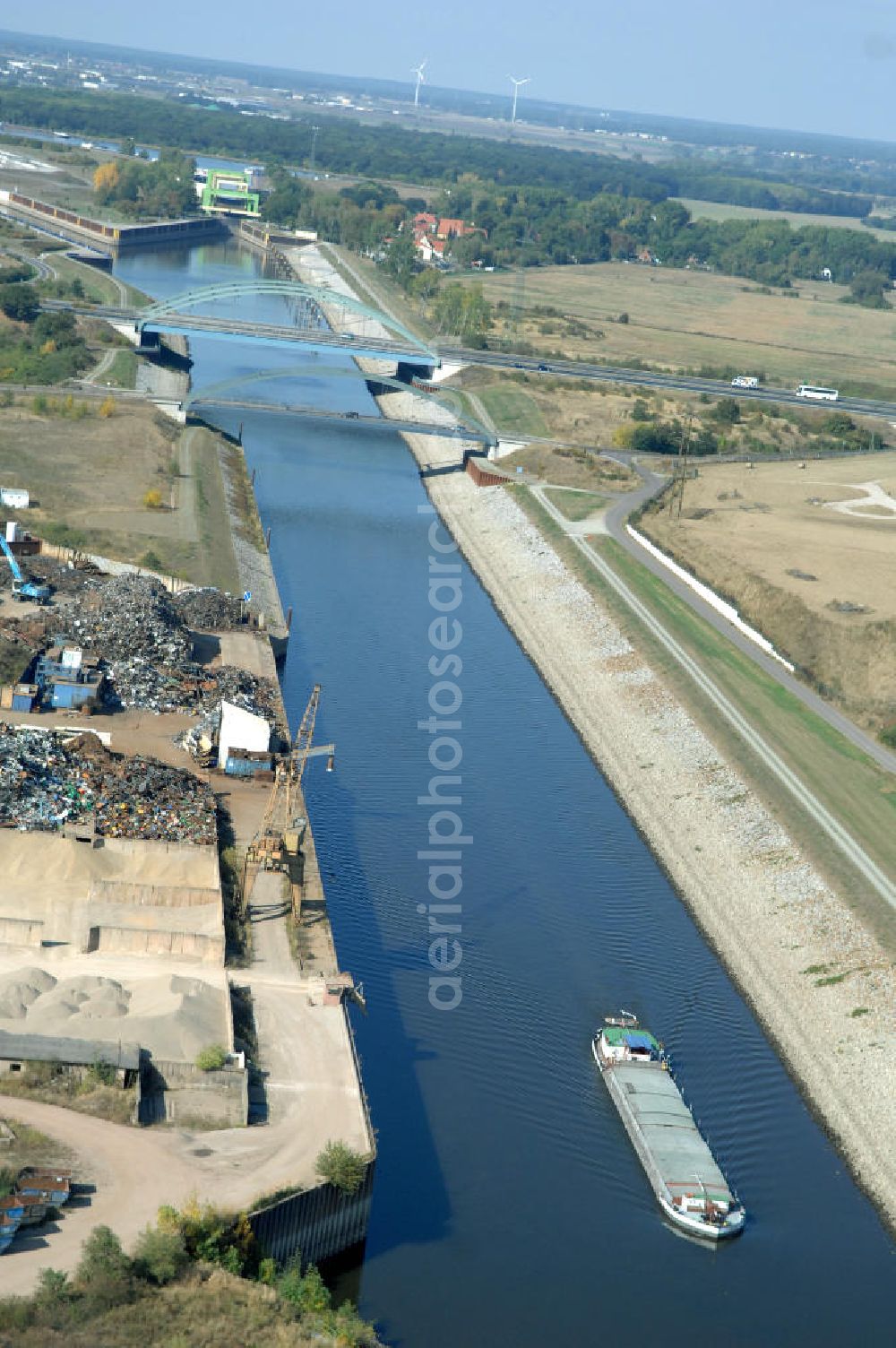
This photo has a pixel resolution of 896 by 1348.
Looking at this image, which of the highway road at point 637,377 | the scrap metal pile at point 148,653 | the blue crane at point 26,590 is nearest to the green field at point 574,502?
the highway road at point 637,377

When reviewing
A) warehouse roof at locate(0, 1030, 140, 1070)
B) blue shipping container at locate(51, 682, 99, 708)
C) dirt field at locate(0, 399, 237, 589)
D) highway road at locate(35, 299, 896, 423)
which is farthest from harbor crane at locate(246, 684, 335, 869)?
highway road at locate(35, 299, 896, 423)

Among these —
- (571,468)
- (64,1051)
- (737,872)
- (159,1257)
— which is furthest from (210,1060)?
(571,468)

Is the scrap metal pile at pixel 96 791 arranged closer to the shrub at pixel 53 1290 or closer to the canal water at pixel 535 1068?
the canal water at pixel 535 1068

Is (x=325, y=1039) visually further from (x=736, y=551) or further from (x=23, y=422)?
(x=23, y=422)

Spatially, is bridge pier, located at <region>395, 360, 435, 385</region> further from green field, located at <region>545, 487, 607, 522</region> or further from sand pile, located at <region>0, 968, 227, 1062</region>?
sand pile, located at <region>0, 968, 227, 1062</region>

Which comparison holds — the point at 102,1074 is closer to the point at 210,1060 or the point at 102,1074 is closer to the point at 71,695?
the point at 210,1060

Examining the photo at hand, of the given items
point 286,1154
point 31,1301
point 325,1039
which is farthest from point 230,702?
point 31,1301
